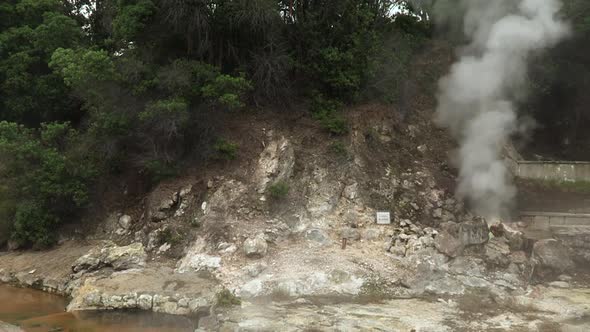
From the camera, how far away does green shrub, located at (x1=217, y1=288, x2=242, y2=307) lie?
10.9 m

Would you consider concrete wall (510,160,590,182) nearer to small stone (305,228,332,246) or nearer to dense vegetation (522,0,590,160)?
dense vegetation (522,0,590,160)

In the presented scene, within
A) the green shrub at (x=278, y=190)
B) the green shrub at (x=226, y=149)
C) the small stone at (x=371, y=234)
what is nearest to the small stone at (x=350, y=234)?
the small stone at (x=371, y=234)

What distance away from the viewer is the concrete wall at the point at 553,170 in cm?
1490

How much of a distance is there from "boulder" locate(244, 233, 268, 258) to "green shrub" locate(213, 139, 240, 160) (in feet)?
10.2

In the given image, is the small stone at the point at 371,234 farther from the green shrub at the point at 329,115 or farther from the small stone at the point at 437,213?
the green shrub at the point at 329,115

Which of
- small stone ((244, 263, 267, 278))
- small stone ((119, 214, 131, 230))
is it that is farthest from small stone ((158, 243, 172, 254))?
small stone ((244, 263, 267, 278))

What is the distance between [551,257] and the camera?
12.2 metres

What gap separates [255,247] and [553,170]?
8.68 metres

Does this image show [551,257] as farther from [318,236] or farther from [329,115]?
[329,115]

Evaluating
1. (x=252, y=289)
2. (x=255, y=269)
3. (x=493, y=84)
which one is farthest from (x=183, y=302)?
(x=493, y=84)

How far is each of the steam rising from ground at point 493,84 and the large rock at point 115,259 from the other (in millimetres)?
8630

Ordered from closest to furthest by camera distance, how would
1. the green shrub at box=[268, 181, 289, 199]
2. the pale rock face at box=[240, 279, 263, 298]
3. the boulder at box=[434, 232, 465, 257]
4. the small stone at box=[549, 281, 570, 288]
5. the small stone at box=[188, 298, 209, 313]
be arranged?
the small stone at box=[188, 298, 209, 313]
the pale rock face at box=[240, 279, 263, 298]
the small stone at box=[549, 281, 570, 288]
the boulder at box=[434, 232, 465, 257]
the green shrub at box=[268, 181, 289, 199]

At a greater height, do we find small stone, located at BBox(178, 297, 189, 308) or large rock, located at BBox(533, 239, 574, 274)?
large rock, located at BBox(533, 239, 574, 274)

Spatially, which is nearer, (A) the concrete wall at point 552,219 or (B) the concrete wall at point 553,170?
(A) the concrete wall at point 552,219
